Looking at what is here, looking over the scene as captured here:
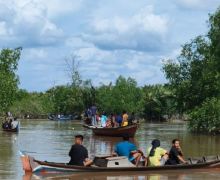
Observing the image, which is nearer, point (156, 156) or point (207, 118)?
point (156, 156)

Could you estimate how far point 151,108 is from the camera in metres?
105

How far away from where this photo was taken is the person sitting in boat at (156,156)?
18.6m

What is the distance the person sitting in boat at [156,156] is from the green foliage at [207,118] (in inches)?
1055

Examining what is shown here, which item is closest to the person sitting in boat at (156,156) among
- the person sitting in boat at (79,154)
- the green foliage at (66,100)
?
the person sitting in boat at (79,154)

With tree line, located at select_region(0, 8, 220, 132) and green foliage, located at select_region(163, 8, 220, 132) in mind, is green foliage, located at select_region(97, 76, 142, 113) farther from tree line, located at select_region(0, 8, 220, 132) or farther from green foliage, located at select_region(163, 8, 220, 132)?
green foliage, located at select_region(163, 8, 220, 132)

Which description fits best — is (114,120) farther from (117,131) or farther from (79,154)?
(79,154)

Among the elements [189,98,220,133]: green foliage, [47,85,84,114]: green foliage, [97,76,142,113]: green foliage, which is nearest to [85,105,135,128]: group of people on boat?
[189,98,220,133]: green foliage

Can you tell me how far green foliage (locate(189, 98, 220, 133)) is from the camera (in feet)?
149

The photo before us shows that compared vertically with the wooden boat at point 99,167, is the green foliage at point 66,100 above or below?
above

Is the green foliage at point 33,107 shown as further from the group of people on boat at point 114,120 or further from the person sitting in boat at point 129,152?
the person sitting in boat at point 129,152

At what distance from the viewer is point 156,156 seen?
61.4 ft

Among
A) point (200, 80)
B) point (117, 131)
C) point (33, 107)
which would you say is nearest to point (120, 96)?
point (33, 107)

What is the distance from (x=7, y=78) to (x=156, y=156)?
4729 centimetres

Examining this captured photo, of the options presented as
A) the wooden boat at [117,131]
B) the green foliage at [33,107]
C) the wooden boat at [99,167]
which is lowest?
the wooden boat at [99,167]
